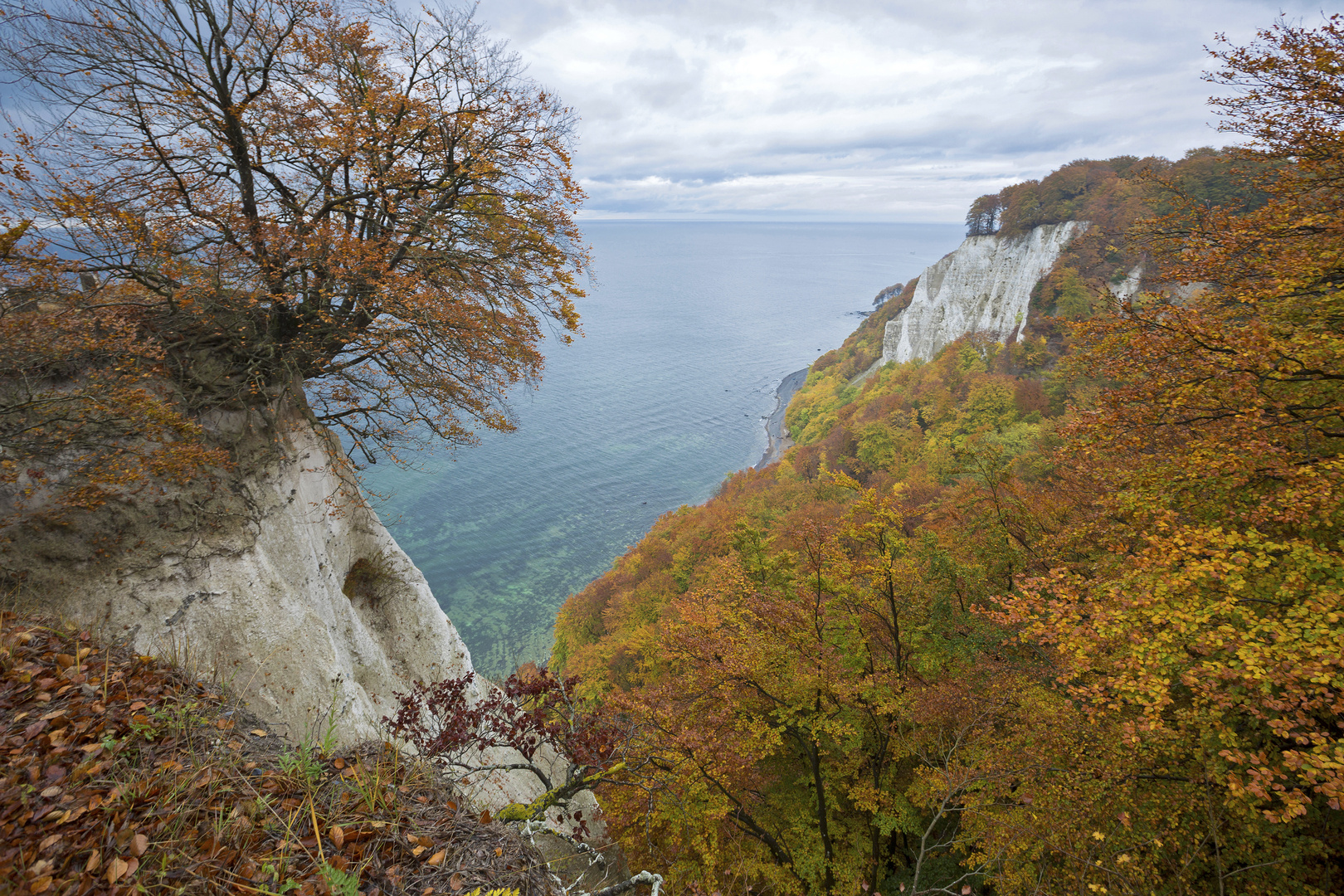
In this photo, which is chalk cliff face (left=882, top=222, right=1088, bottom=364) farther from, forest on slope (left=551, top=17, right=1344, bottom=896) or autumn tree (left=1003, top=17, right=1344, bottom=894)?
autumn tree (left=1003, top=17, right=1344, bottom=894)

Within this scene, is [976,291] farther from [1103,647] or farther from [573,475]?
[1103,647]

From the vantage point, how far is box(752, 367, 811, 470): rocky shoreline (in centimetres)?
6818

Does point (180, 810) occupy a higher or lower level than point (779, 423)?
higher

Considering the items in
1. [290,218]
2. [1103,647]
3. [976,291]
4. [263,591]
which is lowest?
[1103,647]

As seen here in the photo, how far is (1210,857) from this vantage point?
25.2 feet

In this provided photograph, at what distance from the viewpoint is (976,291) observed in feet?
183

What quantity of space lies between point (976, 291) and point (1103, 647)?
57.1 meters

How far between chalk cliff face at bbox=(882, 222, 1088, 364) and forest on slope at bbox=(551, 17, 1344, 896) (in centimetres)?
4168

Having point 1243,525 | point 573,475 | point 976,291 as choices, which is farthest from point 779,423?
point 1243,525

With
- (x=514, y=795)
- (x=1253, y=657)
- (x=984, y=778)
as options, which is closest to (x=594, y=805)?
(x=514, y=795)

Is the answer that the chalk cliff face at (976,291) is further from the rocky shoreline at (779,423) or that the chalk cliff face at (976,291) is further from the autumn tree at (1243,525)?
the autumn tree at (1243,525)

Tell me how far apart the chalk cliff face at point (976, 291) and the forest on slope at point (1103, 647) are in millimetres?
41676

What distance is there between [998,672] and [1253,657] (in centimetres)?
611

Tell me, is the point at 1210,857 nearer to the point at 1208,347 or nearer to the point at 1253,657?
the point at 1253,657
